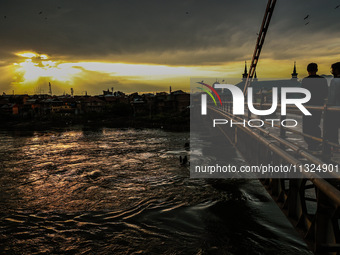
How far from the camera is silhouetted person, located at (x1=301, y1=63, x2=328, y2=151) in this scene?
19.5 feet

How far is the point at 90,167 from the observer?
21062 mm

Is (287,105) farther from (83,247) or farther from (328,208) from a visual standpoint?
(83,247)

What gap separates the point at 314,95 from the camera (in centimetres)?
605

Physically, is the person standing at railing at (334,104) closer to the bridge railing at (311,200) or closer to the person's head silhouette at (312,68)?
the bridge railing at (311,200)

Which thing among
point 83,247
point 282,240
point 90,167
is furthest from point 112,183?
point 282,240

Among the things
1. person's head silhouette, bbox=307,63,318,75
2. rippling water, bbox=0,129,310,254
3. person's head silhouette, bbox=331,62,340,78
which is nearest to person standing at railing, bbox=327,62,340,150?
person's head silhouette, bbox=331,62,340,78

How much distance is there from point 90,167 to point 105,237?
39.2ft

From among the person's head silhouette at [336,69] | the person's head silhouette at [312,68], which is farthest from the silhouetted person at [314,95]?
the person's head silhouette at [336,69]

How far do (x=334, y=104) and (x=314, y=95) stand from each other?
104 centimetres

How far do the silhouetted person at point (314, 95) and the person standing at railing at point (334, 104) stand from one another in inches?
23.0

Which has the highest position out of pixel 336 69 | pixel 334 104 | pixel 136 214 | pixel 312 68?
pixel 312 68

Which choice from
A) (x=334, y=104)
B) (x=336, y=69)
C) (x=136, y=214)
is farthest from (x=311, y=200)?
(x=136, y=214)

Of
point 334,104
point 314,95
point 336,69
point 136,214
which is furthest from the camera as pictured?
point 136,214

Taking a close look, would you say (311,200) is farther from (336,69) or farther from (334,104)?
(336,69)
